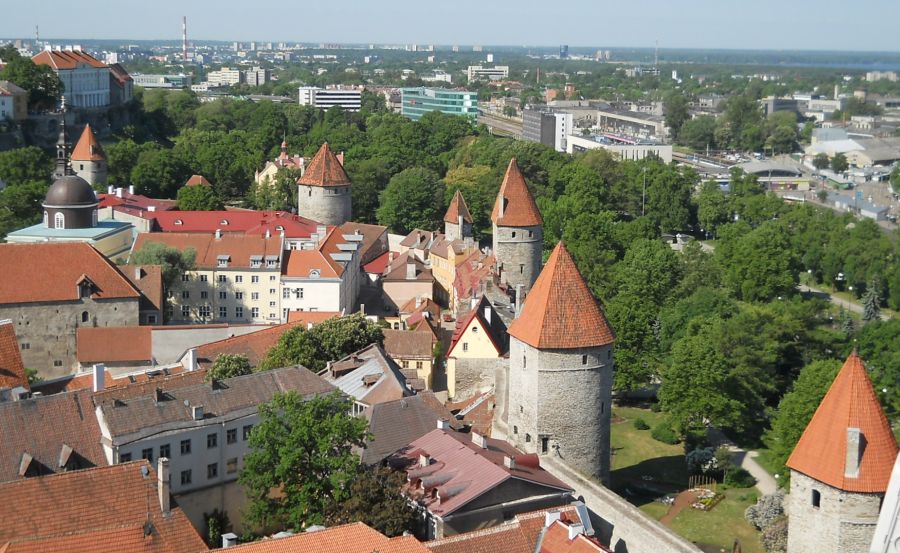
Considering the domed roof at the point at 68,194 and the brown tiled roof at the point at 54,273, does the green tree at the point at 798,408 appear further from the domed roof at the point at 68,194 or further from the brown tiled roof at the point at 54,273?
the domed roof at the point at 68,194

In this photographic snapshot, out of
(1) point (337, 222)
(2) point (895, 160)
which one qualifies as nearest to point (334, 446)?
(1) point (337, 222)

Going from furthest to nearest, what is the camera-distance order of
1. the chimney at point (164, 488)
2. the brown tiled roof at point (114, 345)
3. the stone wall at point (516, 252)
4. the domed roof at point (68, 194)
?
the stone wall at point (516, 252) → the domed roof at point (68, 194) → the brown tiled roof at point (114, 345) → the chimney at point (164, 488)

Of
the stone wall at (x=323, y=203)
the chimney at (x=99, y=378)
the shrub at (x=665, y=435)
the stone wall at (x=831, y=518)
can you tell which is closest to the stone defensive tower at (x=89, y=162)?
the stone wall at (x=323, y=203)

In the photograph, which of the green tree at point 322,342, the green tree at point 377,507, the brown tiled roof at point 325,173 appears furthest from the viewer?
the brown tiled roof at point 325,173

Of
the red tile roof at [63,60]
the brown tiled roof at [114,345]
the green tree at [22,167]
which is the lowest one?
the brown tiled roof at [114,345]

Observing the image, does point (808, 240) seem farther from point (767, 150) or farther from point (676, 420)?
point (767, 150)

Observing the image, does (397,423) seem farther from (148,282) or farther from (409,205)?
(409,205)

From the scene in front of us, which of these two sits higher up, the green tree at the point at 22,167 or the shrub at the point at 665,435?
the green tree at the point at 22,167

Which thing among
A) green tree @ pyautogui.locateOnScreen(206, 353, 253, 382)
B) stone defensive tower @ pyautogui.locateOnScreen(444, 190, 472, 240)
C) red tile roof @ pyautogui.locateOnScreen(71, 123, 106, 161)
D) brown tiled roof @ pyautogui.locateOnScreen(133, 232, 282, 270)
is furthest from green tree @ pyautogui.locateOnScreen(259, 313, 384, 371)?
red tile roof @ pyautogui.locateOnScreen(71, 123, 106, 161)
